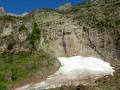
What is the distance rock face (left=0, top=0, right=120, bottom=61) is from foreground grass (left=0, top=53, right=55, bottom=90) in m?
3.65

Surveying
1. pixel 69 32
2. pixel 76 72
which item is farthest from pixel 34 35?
pixel 76 72

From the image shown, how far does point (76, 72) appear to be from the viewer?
37938 mm

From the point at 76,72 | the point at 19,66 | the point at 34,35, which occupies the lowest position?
the point at 76,72

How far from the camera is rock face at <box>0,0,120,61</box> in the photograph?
45562 millimetres

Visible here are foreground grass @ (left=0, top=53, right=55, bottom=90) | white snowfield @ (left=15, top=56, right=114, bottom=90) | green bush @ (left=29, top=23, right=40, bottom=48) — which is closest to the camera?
white snowfield @ (left=15, top=56, right=114, bottom=90)

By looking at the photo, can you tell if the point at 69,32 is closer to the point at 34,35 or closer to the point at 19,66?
the point at 34,35

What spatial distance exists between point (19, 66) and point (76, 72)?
5973 mm

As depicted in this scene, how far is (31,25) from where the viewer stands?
48656 mm

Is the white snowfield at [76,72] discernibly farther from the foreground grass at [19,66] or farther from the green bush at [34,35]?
the green bush at [34,35]

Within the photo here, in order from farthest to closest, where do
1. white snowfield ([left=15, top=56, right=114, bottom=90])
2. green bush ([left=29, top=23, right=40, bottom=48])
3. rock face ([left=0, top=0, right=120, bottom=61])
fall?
green bush ([left=29, top=23, right=40, bottom=48]) → rock face ([left=0, top=0, right=120, bottom=61]) → white snowfield ([left=15, top=56, right=114, bottom=90])

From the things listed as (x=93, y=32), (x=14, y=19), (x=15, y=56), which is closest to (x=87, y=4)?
(x=93, y=32)

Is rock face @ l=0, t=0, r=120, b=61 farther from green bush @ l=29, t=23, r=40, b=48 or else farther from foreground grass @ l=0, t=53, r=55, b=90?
foreground grass @ l=0, t=53, r=55, b=90

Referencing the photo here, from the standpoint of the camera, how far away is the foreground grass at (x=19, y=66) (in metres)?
36.4

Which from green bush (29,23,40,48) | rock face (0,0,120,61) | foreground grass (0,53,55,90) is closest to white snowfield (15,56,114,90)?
foreground grass (0,53,55,90)
